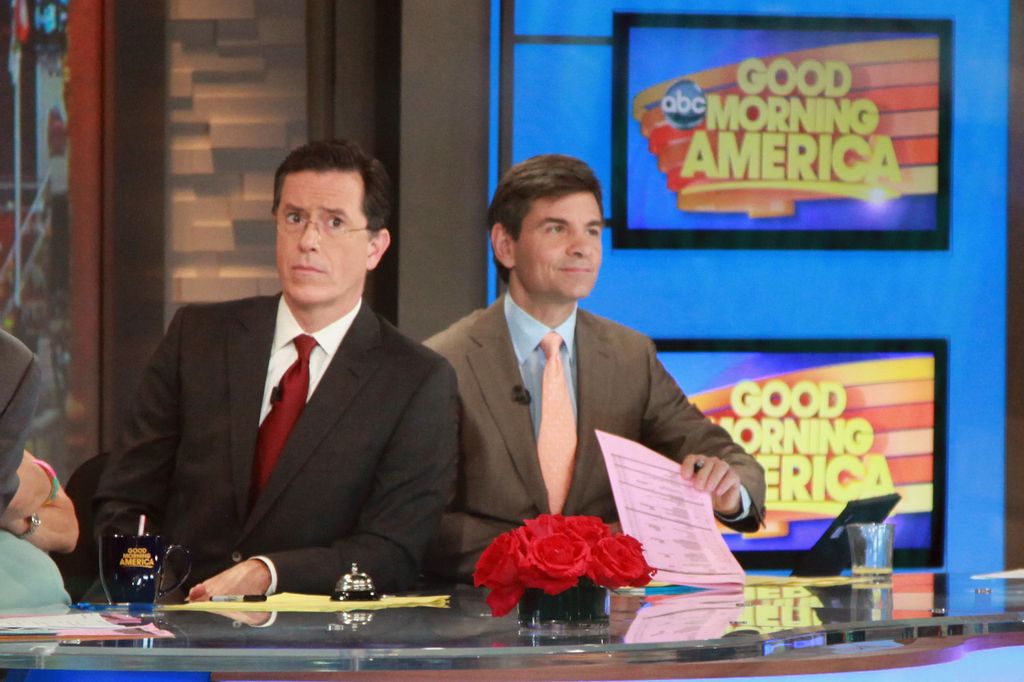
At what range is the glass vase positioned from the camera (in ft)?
6.80

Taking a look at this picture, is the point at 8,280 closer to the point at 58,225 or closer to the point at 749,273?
the point at 58,225

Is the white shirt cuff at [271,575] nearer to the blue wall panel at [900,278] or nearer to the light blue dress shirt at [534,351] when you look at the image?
the light blue dress shirt at [534,351]

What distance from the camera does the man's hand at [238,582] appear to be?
2.47 metres

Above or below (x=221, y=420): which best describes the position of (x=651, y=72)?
above

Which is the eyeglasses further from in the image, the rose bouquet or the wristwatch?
the rose bouquet

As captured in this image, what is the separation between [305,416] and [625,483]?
0.66 meters

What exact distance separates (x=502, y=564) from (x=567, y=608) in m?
0.11

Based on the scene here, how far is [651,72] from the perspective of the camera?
4391 mm

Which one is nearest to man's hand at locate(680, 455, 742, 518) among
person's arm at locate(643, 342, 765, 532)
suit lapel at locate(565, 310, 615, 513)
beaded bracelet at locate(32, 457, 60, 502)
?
person's arm at locate(643, 342, 765, 532)

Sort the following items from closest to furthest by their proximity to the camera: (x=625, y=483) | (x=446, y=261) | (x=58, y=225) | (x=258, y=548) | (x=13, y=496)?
1. (x=13, y=496)
2. (x=625, y=483)
3. (x=258, y=548)
4. (x=446, y=261)
5. (x=58, y=225)

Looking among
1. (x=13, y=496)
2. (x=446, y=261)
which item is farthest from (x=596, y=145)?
(x=13, y=496)

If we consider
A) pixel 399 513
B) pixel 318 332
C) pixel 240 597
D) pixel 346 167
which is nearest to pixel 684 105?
pixel 346 167

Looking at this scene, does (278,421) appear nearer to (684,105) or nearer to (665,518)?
(665,518)

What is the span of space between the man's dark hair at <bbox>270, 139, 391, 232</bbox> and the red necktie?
36cm
